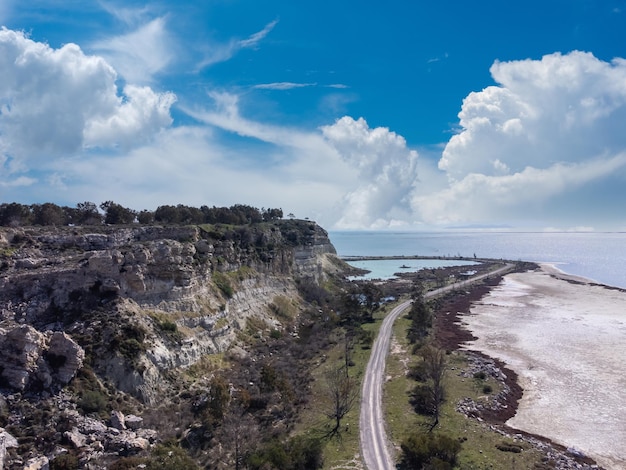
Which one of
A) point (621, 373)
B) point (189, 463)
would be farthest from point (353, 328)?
point (189, 463)

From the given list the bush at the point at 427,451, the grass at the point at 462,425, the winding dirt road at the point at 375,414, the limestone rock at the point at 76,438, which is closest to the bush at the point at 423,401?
the grass at the point at 462,425

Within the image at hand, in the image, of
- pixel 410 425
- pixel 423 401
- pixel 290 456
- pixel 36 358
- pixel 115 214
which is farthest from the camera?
pixel 115 214

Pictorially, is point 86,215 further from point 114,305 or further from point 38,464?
point 38,464

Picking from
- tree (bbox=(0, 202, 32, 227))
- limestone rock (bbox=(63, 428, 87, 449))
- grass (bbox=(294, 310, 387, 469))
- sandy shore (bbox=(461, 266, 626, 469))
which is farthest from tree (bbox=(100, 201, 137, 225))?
sandy shore (bbox=(461, 266, 626, 469))

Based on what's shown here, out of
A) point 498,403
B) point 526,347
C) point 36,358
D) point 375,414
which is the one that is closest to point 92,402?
point 36,358

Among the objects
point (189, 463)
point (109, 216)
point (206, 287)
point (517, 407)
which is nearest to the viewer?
point (189, 463)

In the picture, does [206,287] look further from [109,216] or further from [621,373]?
[621,373]

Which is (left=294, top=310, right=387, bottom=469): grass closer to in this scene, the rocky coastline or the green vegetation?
the rocky coastline
